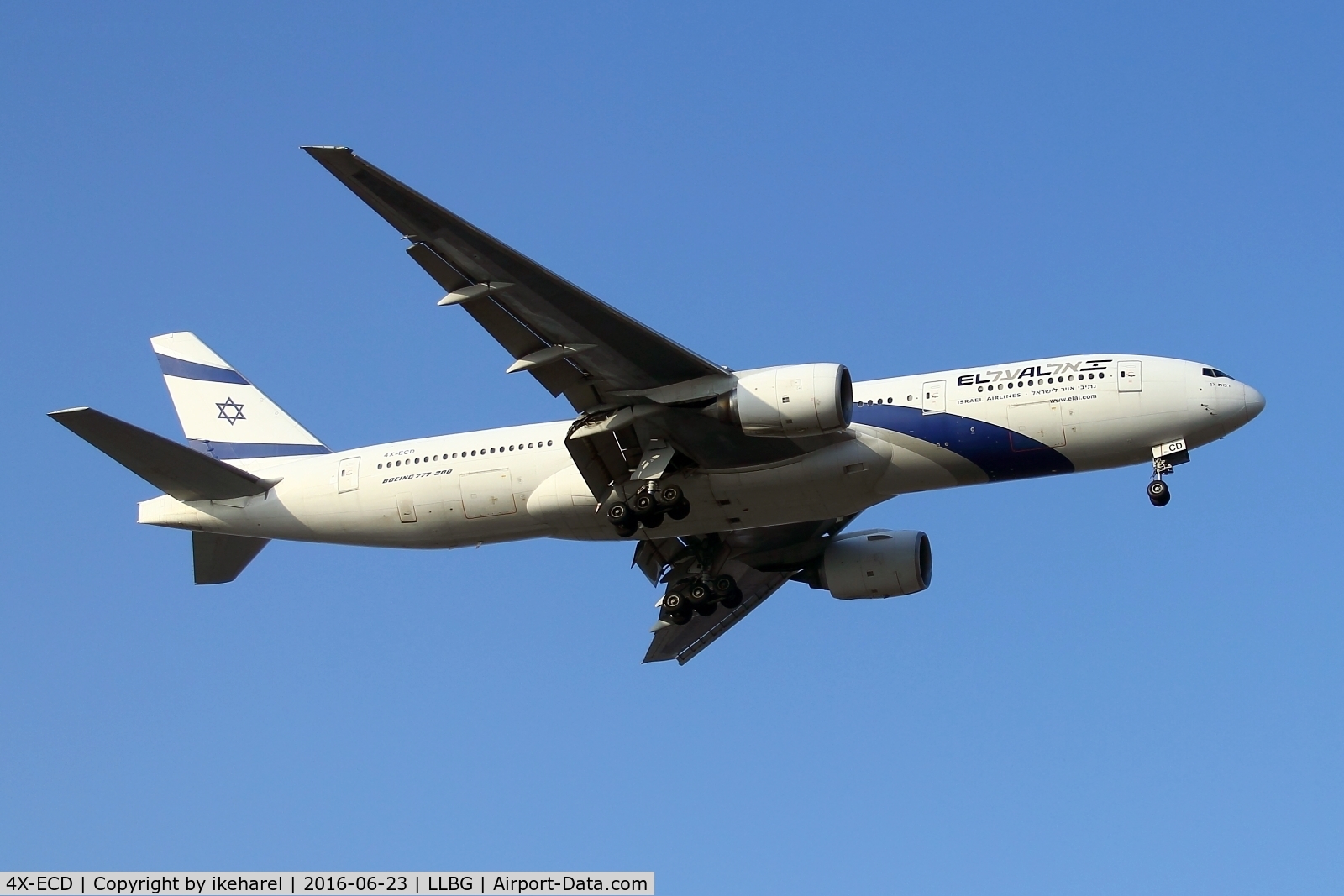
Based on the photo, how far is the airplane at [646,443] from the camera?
26.9 metres

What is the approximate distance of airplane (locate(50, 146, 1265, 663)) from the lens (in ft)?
88.4

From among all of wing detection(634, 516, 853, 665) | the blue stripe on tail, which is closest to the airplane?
wing detection(634, 516, 853, 665)

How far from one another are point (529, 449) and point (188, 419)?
9.83 m

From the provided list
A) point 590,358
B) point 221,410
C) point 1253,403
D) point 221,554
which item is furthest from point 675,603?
point 1253,403

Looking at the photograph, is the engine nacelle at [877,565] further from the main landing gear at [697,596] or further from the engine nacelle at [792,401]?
the engine nacelle at [792,401]

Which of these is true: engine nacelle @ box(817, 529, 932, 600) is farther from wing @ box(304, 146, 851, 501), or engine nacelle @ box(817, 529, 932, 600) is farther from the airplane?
wing @ box(304, 146, 851, 501)

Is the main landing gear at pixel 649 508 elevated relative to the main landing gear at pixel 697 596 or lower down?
elevated

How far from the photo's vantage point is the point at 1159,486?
27.8 meters

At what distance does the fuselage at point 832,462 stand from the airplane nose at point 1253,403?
0.10ft

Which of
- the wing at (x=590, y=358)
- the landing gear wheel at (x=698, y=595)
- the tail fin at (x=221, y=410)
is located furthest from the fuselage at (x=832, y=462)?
the landing gear wheel at (x=698, y=595)

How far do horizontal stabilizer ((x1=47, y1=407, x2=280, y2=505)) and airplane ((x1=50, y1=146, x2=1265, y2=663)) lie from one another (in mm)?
45

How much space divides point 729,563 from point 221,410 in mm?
12340
